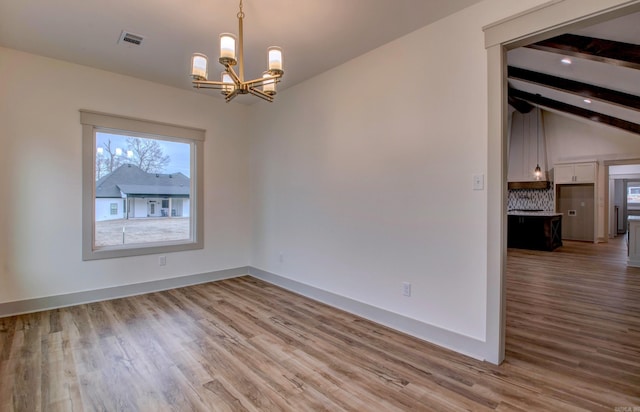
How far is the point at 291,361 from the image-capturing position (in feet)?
7.80

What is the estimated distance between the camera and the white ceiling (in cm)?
251

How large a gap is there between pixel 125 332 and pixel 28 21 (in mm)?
2958

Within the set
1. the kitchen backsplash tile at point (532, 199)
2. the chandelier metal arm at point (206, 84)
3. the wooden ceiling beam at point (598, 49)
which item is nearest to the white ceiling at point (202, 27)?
the chandelier metal arm at point (206, 84)

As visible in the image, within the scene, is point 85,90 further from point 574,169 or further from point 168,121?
point 574,169

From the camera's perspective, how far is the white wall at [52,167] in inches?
130

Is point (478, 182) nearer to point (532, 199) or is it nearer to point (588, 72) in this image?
point (588, 72)

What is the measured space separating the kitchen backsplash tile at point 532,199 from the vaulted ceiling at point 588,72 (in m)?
2.73

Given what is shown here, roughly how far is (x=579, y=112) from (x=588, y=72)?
395cm

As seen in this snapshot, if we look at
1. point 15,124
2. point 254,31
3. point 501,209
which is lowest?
point 501,209

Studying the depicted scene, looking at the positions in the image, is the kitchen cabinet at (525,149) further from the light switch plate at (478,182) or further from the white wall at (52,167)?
the white wall at (52,167)

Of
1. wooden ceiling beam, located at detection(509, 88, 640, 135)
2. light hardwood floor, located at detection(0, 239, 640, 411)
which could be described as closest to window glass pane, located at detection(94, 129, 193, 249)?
light hardwood floor, located at detection(0, 239, 640, 411)

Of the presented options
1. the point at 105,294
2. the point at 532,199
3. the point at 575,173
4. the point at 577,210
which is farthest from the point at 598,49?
the point at 577,210

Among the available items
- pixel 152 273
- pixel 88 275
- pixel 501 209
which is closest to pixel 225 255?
pixel 152 273

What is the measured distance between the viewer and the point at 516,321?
315cm
